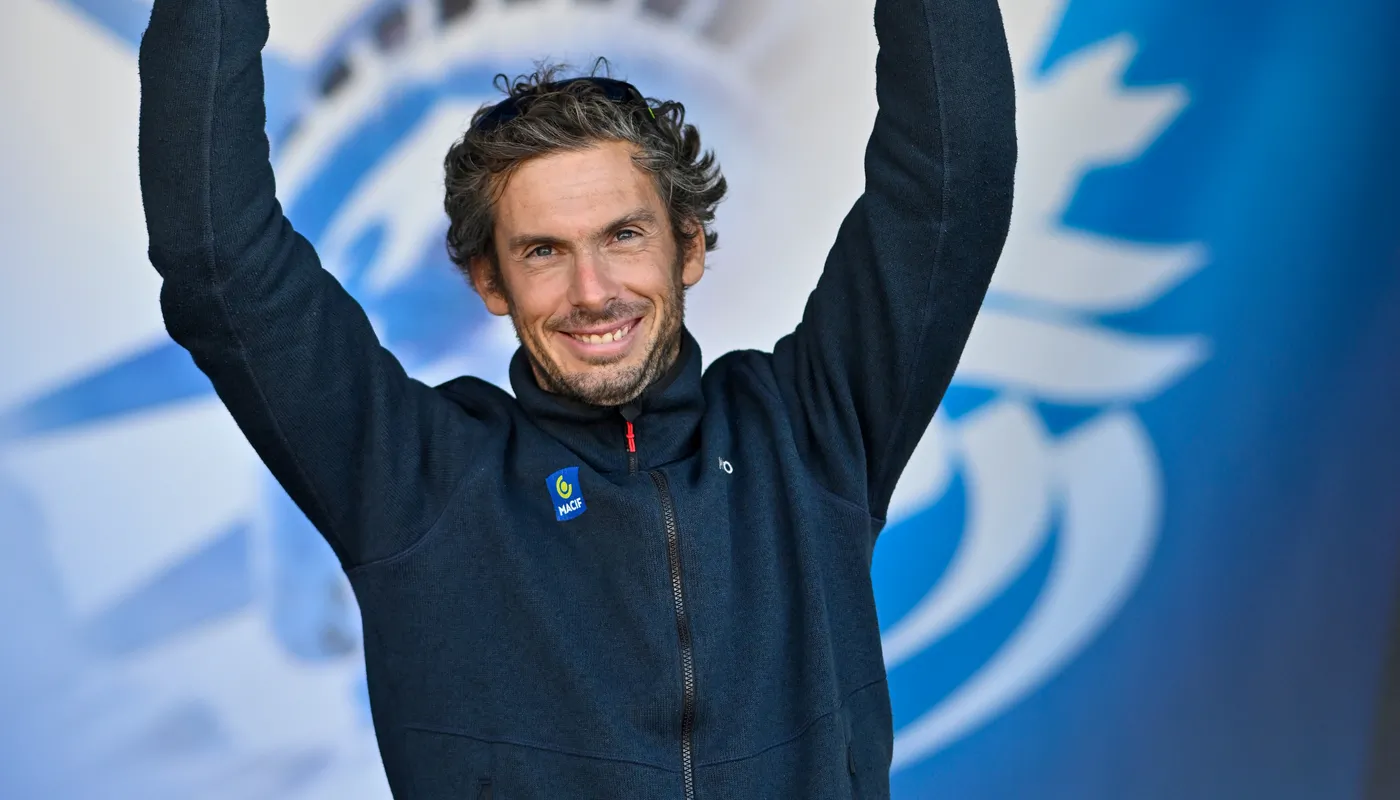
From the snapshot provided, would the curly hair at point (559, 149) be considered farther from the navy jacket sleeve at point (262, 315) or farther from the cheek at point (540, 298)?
the navy jacket sleeve at point (262, 315)

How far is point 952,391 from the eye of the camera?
258 centimetres

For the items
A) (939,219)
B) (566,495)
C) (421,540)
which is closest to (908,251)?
(939,219)

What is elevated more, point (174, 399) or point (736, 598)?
point (174, 399)

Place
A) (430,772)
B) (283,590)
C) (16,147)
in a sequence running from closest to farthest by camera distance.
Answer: (430,772) → (16,147) → (283,590)

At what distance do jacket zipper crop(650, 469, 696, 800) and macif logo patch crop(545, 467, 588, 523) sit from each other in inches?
3.7

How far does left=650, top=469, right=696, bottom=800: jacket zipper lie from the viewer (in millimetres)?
A: 1613

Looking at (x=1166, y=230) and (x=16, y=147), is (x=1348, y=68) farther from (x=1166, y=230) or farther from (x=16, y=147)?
(x=16, y=147)

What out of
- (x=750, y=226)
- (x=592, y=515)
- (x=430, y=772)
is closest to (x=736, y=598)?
(x=592, y=515)

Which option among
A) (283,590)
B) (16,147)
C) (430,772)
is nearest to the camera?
(430,772)

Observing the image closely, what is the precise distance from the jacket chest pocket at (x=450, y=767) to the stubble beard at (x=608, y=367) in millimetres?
393

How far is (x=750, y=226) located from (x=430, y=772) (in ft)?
3.98

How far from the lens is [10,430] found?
2342 millimetres

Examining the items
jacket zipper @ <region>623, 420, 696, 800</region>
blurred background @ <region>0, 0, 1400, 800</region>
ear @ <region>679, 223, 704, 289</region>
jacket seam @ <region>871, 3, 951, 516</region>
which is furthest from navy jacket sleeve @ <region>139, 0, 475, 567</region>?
blurred background @ <region>0, 0, 1400, 800</region>

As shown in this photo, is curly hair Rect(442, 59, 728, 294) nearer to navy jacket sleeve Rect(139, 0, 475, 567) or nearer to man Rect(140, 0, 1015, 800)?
man Rect(140, 0, 1015, 800)
